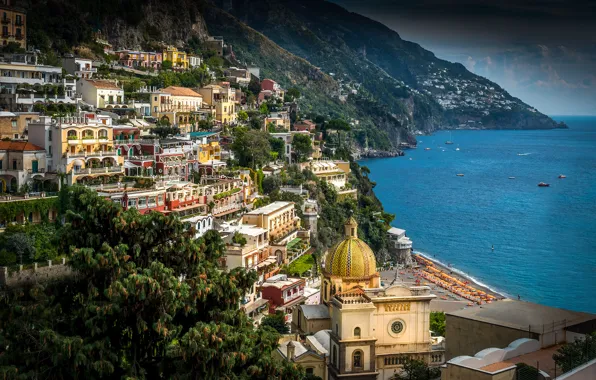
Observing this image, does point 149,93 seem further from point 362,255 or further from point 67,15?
point 362,255

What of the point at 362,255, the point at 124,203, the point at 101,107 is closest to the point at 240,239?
the point at 124,203

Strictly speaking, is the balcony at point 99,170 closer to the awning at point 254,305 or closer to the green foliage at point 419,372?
the awning at point 254,305

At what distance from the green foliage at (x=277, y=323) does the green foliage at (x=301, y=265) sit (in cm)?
810

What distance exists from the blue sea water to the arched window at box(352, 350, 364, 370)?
2548 centimetres

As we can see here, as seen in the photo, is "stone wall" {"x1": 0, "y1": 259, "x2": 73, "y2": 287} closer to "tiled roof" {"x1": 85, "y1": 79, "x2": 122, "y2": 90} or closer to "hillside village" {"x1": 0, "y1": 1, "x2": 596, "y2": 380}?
"hillside village" {"x1": 0, "y1": 1, "x2": 596, "y2": 380}

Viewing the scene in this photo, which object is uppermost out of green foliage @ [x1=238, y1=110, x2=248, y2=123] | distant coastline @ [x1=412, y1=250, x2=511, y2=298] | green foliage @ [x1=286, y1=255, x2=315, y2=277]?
green foliage @ [x1=238, y1=110, x2=248, y2=123]

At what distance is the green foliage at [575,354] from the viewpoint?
13.8m

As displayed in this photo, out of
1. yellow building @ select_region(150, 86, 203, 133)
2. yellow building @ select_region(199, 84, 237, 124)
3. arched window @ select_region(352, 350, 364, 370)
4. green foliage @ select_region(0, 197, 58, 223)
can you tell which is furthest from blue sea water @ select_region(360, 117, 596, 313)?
green foliage @ select_region(0, 197, 58, 223)

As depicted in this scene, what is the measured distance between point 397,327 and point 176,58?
44320 millimetres

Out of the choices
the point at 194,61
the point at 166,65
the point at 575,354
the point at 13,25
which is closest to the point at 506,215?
the point at 194,61

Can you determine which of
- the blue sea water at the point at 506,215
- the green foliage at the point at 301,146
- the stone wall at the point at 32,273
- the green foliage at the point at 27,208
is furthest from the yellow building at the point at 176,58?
the stone wall at the point at 32,273

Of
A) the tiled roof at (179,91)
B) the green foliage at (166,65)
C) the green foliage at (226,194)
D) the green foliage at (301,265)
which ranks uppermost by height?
the green foliage at (166,65)

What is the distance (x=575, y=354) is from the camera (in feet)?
46.7

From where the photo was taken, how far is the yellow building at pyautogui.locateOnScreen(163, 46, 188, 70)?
6294 centimetres
